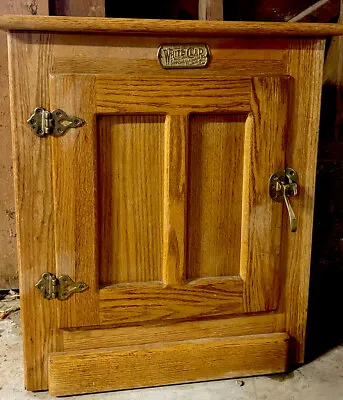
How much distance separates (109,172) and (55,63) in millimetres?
298

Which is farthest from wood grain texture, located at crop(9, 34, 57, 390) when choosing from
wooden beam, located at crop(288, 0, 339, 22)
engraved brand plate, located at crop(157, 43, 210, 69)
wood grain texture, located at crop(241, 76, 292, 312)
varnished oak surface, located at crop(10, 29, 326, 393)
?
wooden beam, located at crop(288, 0, 339, 22)

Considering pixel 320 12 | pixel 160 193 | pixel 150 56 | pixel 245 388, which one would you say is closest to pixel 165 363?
pixel 245 388

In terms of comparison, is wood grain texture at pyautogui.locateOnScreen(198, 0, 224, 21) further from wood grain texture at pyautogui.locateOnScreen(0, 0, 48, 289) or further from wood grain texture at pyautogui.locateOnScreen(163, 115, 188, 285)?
wood grain texture at pyautogui.locateOnScreen(163, 115, 188, 285)

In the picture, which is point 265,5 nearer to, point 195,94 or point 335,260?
point 195,94

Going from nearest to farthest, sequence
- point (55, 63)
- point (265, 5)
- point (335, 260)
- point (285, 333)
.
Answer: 1. point (55, 63)
2. point (285, 333)
3. point (265, 5)
4. point (335, 260)

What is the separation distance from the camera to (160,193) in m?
1.49

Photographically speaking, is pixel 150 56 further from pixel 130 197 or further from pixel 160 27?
pixel 130 197

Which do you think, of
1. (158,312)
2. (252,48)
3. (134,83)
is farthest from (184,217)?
(252,48)

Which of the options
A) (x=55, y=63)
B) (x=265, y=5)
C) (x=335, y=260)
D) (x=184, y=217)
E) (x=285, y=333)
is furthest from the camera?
(x=335, y=260)

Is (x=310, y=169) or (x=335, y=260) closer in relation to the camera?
(x=310, y=169)

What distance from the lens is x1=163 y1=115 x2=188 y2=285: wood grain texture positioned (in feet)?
4.74

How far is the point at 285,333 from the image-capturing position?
1628mm

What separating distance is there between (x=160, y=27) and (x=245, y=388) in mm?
983

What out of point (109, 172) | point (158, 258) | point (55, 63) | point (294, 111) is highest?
point (55, 63)
